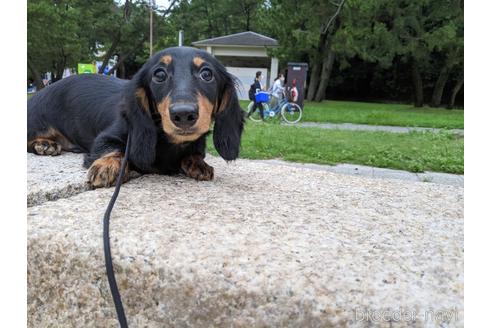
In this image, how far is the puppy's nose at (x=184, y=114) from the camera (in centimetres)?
206

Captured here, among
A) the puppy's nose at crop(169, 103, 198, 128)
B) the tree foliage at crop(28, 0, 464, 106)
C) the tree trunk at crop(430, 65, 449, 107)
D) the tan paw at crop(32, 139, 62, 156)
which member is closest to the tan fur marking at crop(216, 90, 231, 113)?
the puppy's nose at crop(169, 103, 198, 128)

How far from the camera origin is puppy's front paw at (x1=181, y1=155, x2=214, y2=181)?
2.83 metres

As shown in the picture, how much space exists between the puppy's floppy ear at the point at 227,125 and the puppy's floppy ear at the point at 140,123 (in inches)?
16.8

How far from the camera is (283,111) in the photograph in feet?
44.7

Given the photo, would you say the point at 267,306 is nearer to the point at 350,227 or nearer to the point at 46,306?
the point at 350,227

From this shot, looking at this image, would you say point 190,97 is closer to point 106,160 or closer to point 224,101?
point 224,101

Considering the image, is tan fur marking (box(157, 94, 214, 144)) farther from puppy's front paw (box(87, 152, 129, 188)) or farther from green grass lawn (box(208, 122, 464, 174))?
green grass lawn (box(208, 122, 464, 174))

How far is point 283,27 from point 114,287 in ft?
66.2

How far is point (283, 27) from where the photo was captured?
20.3 m

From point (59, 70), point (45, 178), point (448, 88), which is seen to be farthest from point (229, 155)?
point (448, 88)

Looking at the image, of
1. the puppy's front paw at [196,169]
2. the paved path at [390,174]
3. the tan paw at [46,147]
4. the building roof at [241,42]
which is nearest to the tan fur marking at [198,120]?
the puppy's front paw at [196,169]

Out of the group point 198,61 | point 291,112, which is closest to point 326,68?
point 291,112

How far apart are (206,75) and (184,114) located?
0.49 m

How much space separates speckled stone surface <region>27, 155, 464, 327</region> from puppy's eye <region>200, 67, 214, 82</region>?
709mm
